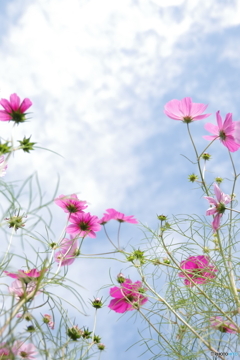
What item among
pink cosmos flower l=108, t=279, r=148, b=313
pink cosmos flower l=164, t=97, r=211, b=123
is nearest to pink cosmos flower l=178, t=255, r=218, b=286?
pink cosmos flower l=108, t=279, r=148, b=313

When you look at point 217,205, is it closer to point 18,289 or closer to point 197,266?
point 197,266

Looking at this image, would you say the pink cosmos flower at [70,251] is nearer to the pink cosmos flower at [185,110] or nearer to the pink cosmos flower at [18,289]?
the pink cosmos flower at [18,289]

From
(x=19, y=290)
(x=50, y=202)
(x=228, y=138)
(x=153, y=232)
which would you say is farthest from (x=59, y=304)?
(x=228, y=138)

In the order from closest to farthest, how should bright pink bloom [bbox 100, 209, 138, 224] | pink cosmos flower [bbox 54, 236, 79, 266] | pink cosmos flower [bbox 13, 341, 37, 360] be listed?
pink cosmos flower [bbox 13, 341, 37, 360], pink cosmos flower [bbox 54, 236, 79, 266], bright pink bloom [bbox 100, 209, 138, 224]

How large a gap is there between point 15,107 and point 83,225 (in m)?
0.38

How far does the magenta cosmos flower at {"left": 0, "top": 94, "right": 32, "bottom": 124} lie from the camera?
2.42 feet

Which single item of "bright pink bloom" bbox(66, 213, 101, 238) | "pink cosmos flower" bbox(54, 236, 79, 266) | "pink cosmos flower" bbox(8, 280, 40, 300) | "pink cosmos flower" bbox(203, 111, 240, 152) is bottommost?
"pink cosmos flower" bbox(8, 280, 40, 300)

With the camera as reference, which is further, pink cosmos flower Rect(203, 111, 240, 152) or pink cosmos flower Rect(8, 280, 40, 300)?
pink cosmos flower Rect(203, 111, 240, 152)

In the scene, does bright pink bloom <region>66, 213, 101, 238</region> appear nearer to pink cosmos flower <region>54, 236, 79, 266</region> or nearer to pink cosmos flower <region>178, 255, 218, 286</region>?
pink cosmos flower <region>54, 236, 79, 266</region>

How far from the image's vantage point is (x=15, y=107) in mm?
745

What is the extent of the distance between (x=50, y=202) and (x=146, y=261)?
58 cm

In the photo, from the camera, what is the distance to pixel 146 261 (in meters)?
1.16

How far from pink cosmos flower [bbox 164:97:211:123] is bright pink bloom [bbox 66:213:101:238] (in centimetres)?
36

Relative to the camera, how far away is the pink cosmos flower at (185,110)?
104 centimetres
